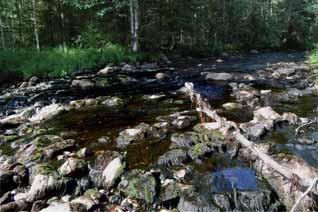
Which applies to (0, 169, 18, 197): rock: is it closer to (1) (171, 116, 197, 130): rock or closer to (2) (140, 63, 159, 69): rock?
(1) (171, 116, 197, 130): rock

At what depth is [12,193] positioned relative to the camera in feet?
19.6

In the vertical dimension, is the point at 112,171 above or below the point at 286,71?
below

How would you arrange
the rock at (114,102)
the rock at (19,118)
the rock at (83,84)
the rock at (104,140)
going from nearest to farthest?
the rock at (104,140) → the rock at (19,118) → the rock at (114,102) → the rock at (83,84)

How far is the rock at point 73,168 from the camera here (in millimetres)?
6367

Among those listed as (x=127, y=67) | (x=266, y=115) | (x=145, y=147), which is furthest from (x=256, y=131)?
(x=127, y=67)

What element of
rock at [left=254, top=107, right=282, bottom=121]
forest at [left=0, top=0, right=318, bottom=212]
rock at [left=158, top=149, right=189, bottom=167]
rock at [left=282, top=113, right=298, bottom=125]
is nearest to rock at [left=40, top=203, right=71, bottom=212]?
forest at [left=0, top=0, right=318, bottom=212]

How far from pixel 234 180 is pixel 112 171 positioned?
2.22 meters

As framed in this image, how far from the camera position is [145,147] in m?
7.43

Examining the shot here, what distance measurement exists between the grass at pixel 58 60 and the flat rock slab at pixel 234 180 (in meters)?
11.6

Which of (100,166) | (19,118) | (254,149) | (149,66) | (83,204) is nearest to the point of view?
(83,204)

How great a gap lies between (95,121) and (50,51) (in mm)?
10603

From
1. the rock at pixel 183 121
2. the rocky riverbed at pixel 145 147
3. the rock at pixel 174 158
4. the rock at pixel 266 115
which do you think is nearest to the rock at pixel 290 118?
the rocky riverbed at pixel 145 147

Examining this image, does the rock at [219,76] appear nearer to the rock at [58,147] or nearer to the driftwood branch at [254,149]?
the driftwood branch at [254,149]

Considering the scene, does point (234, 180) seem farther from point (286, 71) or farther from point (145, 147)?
point (286, 71)
